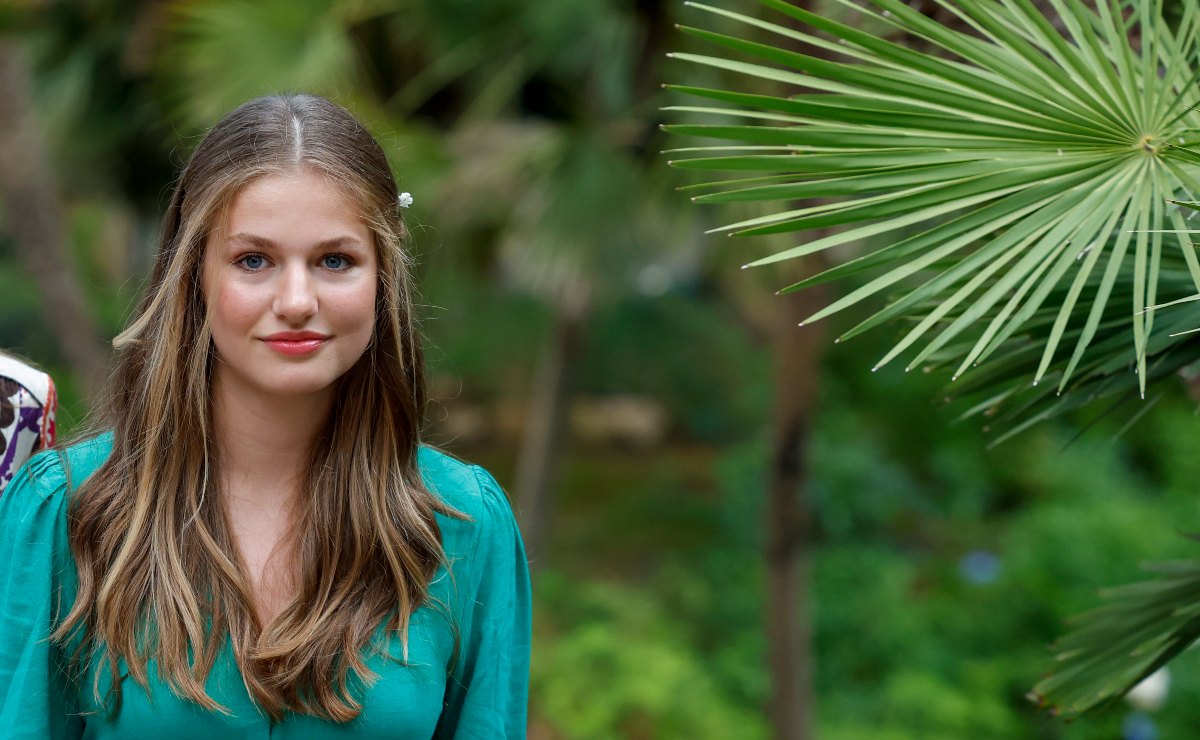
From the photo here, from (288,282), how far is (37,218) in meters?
4.03

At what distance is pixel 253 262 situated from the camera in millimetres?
1562

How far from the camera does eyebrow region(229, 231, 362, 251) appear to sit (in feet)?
5.05

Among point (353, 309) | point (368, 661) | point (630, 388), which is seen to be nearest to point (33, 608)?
point (368, 661)

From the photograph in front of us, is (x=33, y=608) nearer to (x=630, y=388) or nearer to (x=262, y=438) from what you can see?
(x=262, y=438)

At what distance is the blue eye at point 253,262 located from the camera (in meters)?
1.56

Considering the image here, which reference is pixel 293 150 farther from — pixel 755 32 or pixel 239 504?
pixel 755 32

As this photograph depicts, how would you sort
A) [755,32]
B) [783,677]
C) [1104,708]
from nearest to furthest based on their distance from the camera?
[1104,708] → [755,32] → [783,677]

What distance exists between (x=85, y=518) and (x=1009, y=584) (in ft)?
18.8

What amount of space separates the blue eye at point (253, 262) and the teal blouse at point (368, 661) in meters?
0.34

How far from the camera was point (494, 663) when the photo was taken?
173 centimetres

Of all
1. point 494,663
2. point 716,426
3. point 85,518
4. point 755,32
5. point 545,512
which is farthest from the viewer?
point 716,426

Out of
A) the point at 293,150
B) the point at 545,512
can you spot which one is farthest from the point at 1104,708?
the point at 545,512

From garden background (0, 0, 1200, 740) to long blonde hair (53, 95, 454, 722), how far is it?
371mm

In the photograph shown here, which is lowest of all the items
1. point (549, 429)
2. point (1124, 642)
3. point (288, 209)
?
point (1124, 642)
